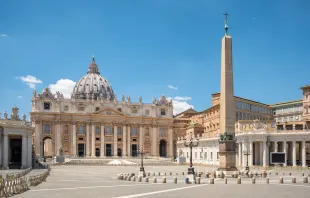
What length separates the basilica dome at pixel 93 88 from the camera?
135 metres

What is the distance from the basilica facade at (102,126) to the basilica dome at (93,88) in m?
23.9

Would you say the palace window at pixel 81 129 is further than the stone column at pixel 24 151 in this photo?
Yes

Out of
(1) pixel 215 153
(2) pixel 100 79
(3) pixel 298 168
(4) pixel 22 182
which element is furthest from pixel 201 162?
(2) pixel 100 79

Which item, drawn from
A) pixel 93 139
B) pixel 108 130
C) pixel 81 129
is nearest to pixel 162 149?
pixel 108 130

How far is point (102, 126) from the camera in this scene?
107 metres

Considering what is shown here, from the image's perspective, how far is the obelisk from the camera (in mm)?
35438

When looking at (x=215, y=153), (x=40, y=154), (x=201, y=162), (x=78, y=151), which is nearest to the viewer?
(x=215, y=153)

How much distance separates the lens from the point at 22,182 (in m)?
25.5

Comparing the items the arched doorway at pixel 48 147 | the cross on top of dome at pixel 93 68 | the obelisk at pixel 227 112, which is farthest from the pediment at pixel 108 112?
the obelisk at pixel 227 112

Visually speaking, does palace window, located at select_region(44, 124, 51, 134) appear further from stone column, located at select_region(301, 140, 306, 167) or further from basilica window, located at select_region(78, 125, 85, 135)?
stone column, located at select_region(301, 140, 306, 167)

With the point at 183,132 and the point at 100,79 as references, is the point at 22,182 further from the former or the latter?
the point at 100,79

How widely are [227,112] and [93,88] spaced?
10330 centimetres

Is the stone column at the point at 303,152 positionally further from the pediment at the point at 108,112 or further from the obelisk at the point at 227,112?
the pediment at the point at 108,112

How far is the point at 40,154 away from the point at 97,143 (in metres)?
14.3
